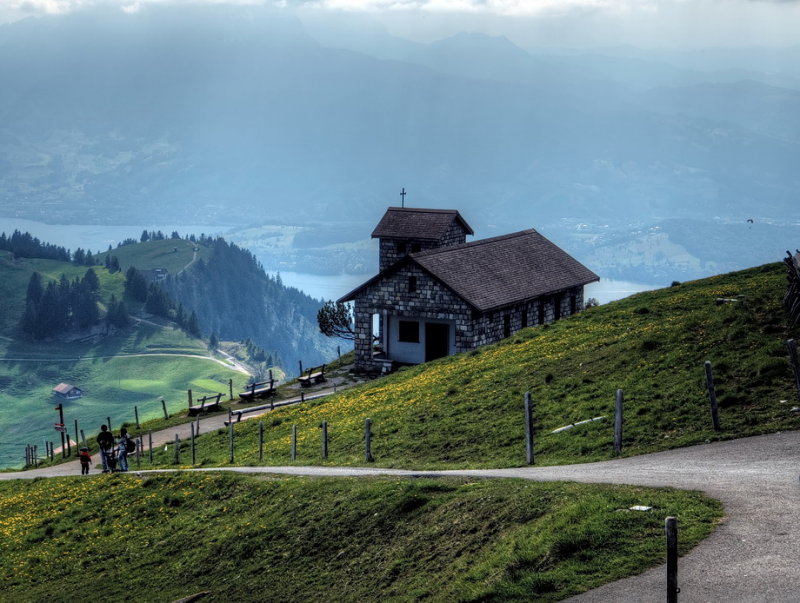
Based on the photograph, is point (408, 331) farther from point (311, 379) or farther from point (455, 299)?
point (311, 379)

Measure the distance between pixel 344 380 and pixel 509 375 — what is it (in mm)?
29917

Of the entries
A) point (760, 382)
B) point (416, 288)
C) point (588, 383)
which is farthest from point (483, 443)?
point (416, 288)

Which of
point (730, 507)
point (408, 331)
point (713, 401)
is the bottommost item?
point (730, 507)

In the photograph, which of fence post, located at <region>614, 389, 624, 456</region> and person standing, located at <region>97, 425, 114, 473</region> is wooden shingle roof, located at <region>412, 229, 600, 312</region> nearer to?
person standing, located at <region>97, 425, 114, 473</region>

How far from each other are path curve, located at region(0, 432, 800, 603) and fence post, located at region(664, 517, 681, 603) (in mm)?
767

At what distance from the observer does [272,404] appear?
64.6 meters

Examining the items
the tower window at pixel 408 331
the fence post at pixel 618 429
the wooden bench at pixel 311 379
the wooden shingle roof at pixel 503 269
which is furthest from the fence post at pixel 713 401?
the wooden bench at pixel 311 379

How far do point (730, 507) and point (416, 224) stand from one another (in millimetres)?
63624

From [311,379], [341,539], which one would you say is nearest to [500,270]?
[311,379]

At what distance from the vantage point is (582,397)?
3500 cm

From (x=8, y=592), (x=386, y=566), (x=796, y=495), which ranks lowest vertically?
(x=8, y=592)

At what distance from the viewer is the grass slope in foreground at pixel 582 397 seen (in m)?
29.6

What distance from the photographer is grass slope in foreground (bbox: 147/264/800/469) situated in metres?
29.6

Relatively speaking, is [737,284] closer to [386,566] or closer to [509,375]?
[509,375]
